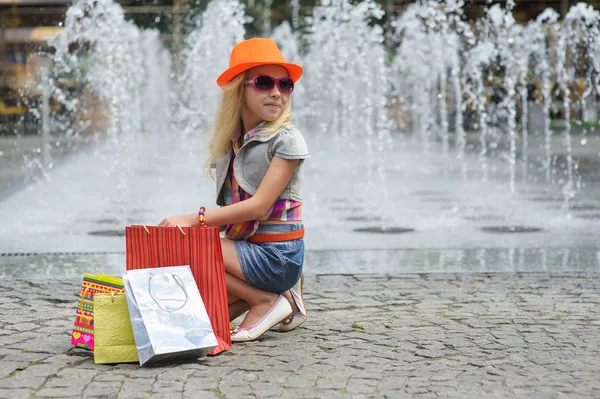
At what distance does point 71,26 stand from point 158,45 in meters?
12.0

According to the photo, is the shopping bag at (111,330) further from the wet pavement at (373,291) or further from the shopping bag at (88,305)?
the shopping bag at (88,305)

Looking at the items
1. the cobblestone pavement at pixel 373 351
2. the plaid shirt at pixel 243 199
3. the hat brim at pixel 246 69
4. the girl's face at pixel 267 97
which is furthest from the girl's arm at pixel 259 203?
the cobblestone pavement at pixel 373 351

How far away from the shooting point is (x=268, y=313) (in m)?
4.35

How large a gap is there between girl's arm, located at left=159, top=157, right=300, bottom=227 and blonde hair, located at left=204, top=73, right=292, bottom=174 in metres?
0.25

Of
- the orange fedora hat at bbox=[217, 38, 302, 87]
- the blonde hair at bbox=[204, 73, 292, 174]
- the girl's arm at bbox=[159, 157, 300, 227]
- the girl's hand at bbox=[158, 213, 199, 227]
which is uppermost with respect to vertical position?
the orange fedora hat at bbox=[217, 38, 302, 87]

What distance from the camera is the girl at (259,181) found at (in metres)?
4.24

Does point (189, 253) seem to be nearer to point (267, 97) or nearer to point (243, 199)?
point (243, 199)

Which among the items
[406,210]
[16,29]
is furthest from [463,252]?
[16,29]

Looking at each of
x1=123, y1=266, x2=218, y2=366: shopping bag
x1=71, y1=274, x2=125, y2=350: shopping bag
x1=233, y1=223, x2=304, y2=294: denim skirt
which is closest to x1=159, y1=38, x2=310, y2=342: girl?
x1=233, y1=223, x2=304, y2=294: denim skirt

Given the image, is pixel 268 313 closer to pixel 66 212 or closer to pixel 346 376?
pixel 346 376

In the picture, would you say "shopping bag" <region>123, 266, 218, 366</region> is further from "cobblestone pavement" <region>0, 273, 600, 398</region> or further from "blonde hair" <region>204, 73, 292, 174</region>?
"blonde hair" <region>204, 73, 292, 174</region>

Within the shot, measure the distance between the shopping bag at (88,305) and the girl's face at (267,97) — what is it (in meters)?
0.95

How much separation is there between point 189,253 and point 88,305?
1.55ft

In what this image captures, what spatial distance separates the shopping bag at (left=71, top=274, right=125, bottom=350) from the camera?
4.07 metres
